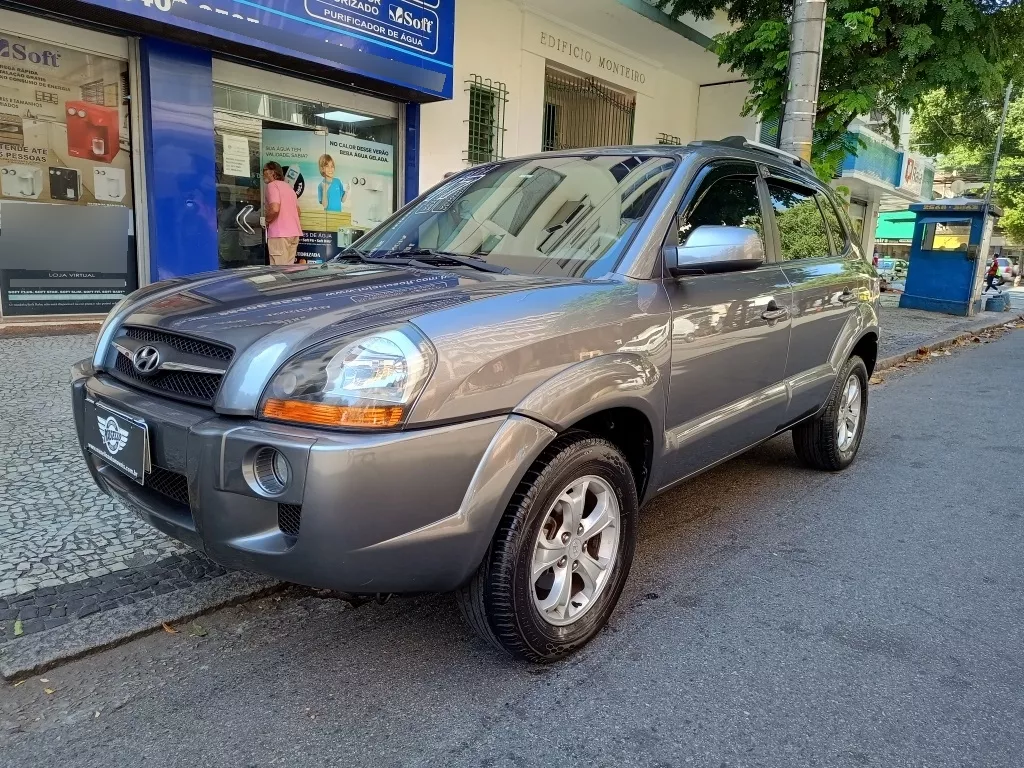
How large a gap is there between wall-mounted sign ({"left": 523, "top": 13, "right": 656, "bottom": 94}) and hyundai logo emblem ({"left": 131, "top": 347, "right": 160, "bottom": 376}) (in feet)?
32.0

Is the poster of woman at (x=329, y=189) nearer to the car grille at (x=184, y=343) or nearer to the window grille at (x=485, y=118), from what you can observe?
the window grille at (x=485, y=118)

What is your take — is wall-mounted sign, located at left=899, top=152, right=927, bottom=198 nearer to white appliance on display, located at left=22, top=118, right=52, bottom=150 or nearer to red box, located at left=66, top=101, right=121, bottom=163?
red box, located at left=66, top=101, right=121, bottom=163

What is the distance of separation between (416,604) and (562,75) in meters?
10.7

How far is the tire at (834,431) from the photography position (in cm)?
436

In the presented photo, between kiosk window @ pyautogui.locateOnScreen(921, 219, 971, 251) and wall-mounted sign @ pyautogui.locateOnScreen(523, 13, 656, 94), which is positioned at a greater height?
wall-mounted sign @ pyautogui.locateOnScreen(523, 13, 656, 94)

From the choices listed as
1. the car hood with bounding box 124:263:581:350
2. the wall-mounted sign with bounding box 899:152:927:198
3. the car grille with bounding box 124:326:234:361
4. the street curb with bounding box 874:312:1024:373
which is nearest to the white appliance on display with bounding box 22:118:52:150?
the car hood with bounding box 124:263:581:350

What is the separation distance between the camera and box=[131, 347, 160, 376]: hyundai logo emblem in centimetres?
226

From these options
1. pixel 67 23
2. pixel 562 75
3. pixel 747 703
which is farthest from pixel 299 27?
pixel 747 703

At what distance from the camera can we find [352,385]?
1942mm

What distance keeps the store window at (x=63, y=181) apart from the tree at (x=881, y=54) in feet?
22.2

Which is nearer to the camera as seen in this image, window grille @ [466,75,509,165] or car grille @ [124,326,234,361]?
car grille @ [124,326,234,361]

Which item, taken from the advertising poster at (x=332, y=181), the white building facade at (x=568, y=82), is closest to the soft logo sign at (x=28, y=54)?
the advertising poster at (x=332, y=181)

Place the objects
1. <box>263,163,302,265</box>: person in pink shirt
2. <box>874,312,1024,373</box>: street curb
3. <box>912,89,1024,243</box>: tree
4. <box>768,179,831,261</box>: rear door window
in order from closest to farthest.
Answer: <box>768,179,831,261</box>: rear door window
<box>263,163,302,265</box>: person in pink shirt
<box>874,312,1024,373</box>: street curb
<box>912,89,1024,243</box>: tree

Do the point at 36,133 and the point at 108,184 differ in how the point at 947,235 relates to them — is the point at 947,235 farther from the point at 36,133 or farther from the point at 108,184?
the point at 36,133
